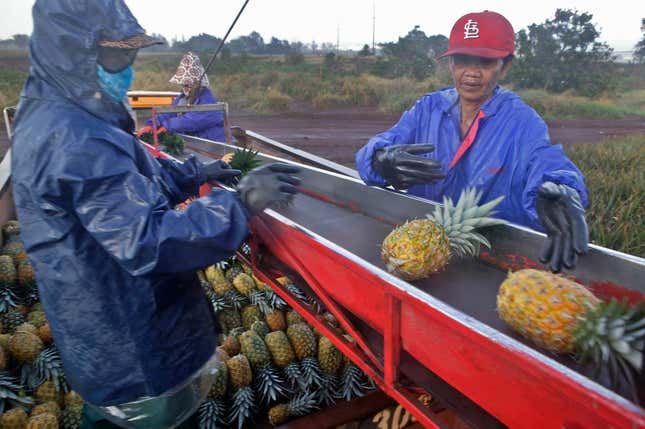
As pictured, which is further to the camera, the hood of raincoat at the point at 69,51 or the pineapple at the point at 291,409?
the pineapple at the point at 291,409

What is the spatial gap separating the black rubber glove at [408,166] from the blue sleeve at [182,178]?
4.26 feet

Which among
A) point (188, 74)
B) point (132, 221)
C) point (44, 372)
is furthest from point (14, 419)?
point (188, 74)

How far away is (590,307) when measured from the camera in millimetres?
1543

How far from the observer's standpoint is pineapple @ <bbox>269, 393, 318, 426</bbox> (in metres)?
3.29

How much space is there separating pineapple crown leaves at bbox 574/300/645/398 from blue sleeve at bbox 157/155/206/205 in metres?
2.34

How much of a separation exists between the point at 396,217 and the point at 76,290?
206cm

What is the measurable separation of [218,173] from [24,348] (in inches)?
88.5

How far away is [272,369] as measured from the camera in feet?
11.9

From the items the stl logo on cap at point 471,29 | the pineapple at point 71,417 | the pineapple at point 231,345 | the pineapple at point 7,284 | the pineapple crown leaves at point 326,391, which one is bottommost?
the pineapple crown leaves at point 326,391

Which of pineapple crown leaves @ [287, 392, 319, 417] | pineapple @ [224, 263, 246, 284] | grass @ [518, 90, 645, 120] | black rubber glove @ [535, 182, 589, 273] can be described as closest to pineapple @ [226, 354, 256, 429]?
pineapple crown leaves @ [287, 392, 319, 417]

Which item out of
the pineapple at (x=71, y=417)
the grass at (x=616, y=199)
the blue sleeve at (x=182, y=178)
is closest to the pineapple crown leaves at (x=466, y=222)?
the blue sleeve at (x=182, y=178)

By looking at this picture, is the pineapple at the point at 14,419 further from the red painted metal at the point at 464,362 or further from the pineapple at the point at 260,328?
the red painted metal at the point at 464,362

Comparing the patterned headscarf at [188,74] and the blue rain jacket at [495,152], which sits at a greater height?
the patterned headscarf at [188,74]

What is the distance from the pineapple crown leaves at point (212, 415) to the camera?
10.3 ft
